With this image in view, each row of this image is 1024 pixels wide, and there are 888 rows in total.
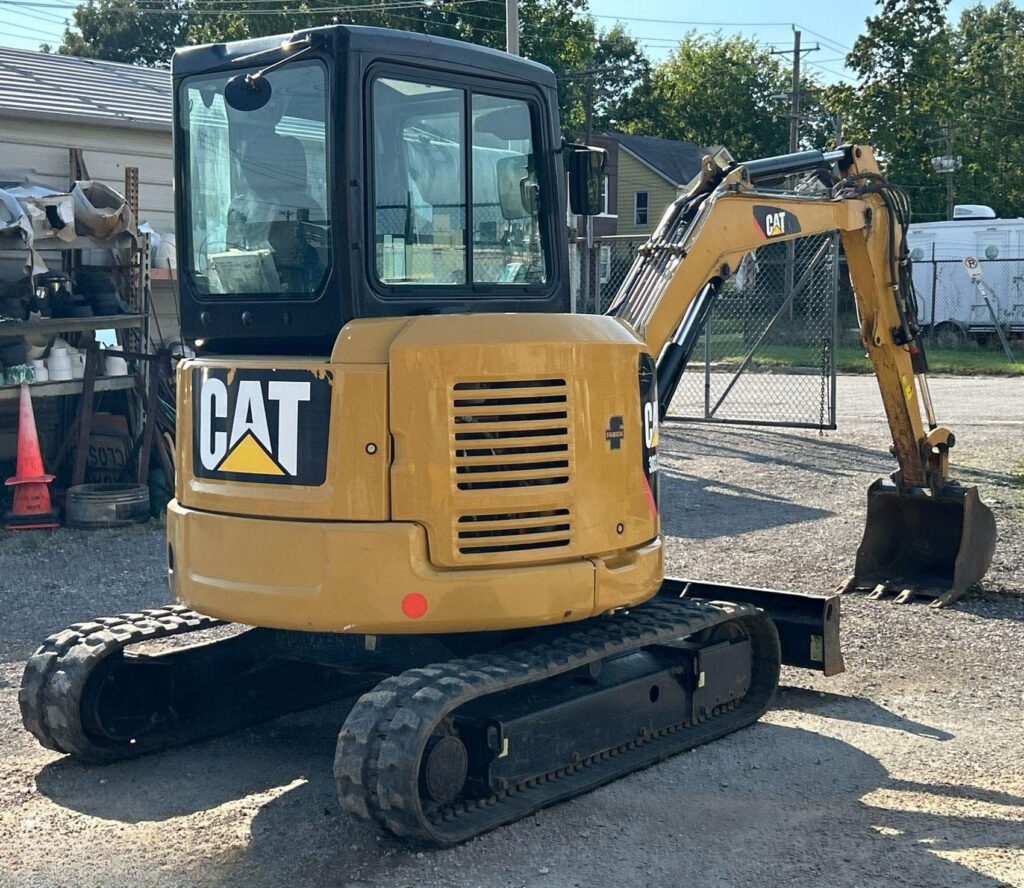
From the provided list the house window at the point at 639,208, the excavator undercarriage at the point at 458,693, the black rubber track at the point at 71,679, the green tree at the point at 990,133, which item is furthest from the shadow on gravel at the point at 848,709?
the house window at the point at 639,208

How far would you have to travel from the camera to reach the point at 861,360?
28.9m

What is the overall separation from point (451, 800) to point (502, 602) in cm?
77

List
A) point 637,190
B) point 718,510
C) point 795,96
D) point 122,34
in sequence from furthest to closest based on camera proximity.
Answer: point 122,34 → point 637,190 → point 795,96 → point 718,510

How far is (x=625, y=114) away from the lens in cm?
7144

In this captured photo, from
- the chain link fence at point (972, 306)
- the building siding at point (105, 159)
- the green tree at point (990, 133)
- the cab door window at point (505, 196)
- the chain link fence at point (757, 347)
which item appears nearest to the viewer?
the cab door window at point (505, 196)

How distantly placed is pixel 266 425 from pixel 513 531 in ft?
3.42

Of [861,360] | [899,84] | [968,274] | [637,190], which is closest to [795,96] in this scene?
[899,84]

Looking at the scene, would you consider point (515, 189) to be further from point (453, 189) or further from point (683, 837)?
point (683, 837)

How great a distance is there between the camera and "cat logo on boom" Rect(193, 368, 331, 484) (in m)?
5.20

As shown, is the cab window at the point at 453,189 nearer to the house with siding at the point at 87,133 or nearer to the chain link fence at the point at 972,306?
the house with siding at the point at 87,133

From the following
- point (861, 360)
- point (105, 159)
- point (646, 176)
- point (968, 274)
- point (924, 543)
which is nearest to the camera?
point (924, 543)

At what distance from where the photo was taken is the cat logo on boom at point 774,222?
7406mm

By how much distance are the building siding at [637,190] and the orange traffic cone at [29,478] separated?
148 feet

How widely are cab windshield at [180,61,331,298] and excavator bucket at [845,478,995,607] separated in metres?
4.87
